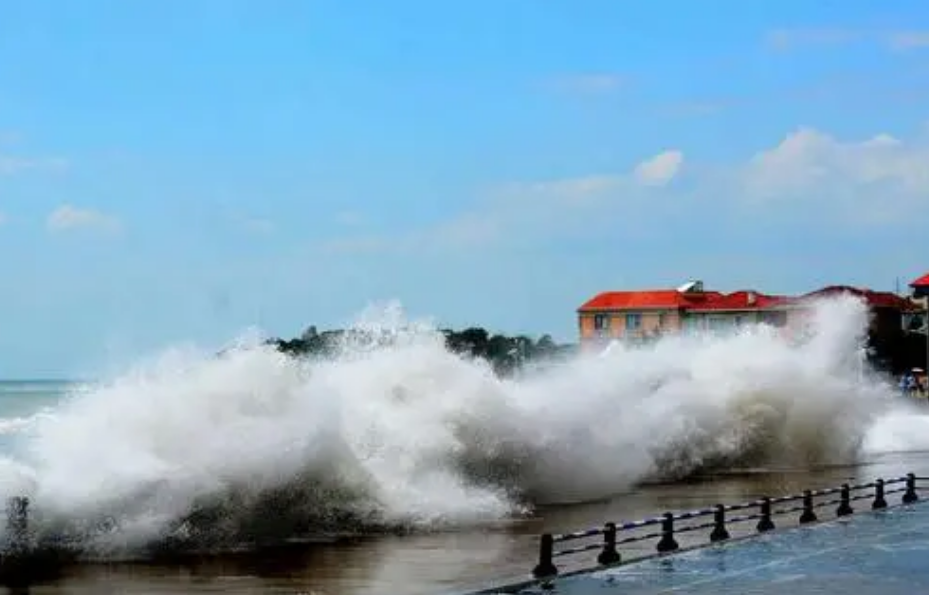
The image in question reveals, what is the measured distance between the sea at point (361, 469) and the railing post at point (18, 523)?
966 mm

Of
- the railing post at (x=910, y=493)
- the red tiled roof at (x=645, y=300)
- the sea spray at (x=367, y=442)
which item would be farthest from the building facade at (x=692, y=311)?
the railing post at (x=910, y=493)

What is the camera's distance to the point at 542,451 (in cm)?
Result: 4353

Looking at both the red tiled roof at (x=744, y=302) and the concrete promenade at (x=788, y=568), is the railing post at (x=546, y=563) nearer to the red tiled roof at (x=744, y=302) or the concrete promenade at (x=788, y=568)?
the concrete promenade at (x=788, y=568)

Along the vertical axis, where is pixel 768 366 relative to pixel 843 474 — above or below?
above

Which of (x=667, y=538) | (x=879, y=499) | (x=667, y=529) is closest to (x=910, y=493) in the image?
(x=879, y=499)

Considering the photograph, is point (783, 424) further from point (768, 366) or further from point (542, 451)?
point (542, 451)

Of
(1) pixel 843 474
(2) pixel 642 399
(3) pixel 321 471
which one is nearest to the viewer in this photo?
(3) pixel 321 471

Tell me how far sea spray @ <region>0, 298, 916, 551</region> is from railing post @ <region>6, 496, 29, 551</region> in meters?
1.00

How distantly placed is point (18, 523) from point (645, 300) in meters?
137

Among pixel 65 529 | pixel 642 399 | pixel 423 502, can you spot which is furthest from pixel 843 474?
pixel 65 529

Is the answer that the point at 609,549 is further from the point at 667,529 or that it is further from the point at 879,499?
the point at 879,499

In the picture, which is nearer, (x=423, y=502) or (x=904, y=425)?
(x=423, y=502)

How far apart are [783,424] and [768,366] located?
3.08 m

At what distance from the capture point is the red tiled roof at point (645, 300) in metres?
160
